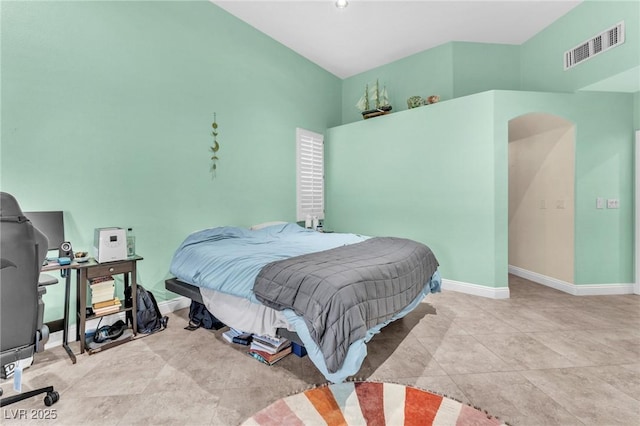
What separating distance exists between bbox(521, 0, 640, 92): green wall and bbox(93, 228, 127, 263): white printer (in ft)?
17.3

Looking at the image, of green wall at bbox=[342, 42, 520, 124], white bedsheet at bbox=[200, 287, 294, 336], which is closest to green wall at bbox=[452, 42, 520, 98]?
green wall at bbox=[342, 42, 520, 124]

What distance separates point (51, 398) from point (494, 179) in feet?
14.3

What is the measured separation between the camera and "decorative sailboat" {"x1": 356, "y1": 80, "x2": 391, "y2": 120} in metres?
4.56

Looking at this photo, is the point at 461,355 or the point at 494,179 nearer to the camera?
the point at 461,355

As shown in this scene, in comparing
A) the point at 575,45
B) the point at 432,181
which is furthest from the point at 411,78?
the point at 575,45

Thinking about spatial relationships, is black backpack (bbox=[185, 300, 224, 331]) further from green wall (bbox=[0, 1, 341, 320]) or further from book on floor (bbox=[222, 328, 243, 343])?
green wall (bbox=[0, 1, 341, 320])

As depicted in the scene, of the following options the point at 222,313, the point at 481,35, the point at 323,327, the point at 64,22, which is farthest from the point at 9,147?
the point at 481,35

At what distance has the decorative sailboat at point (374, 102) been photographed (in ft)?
15.0

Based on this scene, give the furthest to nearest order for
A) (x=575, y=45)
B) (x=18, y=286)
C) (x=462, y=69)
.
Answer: (x=462, y=69), (x=575, y=45), (x=18, y=286)

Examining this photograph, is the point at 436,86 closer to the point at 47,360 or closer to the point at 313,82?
the point at 313,82

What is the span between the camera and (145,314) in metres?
2.62

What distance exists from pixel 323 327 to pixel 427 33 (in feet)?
14.3

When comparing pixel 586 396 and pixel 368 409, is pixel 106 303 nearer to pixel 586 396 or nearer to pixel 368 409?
pixel 368 409

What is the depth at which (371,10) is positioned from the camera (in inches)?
144
